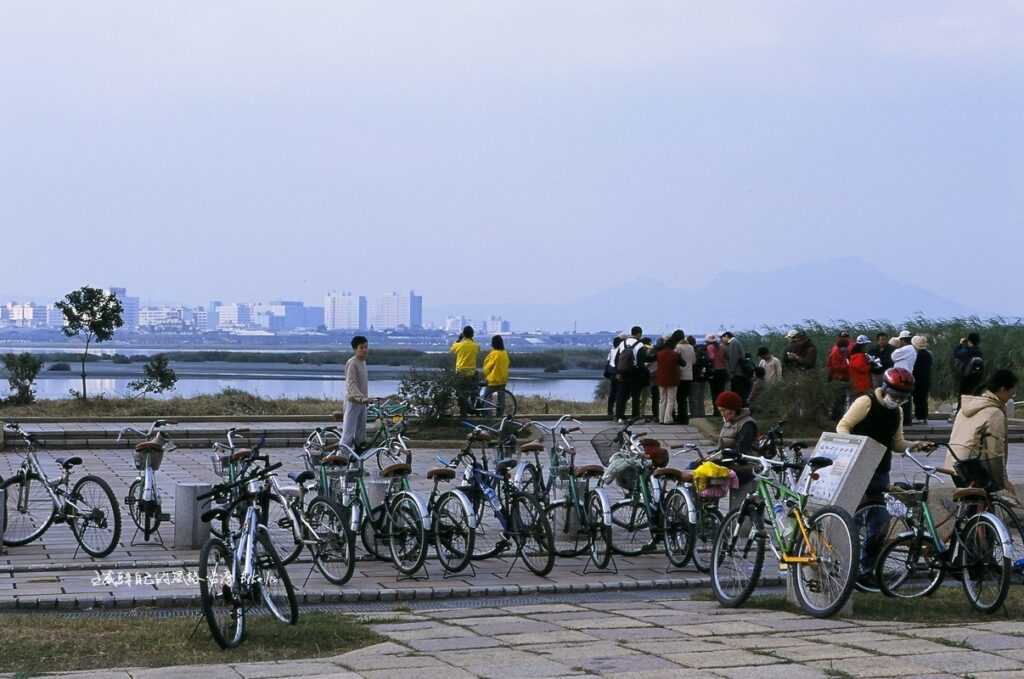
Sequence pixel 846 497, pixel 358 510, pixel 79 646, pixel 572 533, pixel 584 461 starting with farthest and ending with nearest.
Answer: pixel 584 461 → pixel 572 533 → pixel 358 510 → pixel 846 497 → pixel 79 646

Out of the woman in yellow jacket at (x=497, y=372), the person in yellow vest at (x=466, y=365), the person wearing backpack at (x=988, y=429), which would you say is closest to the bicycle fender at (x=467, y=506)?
the person wearing backpack at (x=988, y=429)

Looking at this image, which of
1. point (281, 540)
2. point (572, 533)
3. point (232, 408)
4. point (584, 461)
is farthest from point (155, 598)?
point (232, 408)

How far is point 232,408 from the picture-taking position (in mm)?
29109

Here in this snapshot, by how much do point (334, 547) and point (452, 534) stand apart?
0.92m

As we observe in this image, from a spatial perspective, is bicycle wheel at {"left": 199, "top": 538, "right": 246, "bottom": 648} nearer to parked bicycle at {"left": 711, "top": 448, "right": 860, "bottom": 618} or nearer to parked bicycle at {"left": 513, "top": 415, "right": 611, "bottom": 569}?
parked bicycle at {"left": 711, "top": 448, "right": 860, "bottom": 618}

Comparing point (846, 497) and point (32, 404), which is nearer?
point (846, 497)

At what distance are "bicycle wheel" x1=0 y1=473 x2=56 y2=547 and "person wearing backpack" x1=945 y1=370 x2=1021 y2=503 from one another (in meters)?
7.00

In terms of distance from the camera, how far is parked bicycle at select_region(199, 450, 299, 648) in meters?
7.97

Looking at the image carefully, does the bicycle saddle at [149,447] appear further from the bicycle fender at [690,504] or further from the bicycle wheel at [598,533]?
the bicycle fender at [690,504]

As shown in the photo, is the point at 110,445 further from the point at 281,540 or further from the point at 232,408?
the point at 281,540

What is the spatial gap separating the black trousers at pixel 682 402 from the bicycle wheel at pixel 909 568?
48.5ft

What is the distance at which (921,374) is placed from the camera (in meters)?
24.6

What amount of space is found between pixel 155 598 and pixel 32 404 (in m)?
20.8

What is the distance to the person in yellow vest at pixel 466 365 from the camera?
24156 millimetres
